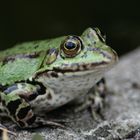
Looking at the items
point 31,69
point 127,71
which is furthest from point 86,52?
point 127,71

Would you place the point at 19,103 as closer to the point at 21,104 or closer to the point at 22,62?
the point at 21,104

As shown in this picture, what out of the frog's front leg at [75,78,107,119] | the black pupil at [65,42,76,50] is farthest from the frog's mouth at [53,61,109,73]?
the frog's front leg at [75,78,107,119]

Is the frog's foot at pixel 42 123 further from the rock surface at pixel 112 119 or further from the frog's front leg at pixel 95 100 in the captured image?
the frog's front leg at pixel 95 100

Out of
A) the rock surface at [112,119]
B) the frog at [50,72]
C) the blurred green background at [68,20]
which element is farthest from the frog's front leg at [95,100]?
the blurred green background at [68,20]

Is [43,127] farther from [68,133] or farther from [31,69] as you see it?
[31,69]

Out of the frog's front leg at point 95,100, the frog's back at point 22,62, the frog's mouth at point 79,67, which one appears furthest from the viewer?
the frog's front leg at point 95,100

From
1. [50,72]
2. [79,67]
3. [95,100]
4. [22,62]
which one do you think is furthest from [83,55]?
[95,100]

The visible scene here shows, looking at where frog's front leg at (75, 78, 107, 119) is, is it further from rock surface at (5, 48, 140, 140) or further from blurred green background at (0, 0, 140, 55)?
blurred green background at (0, 0, 140, 55)
